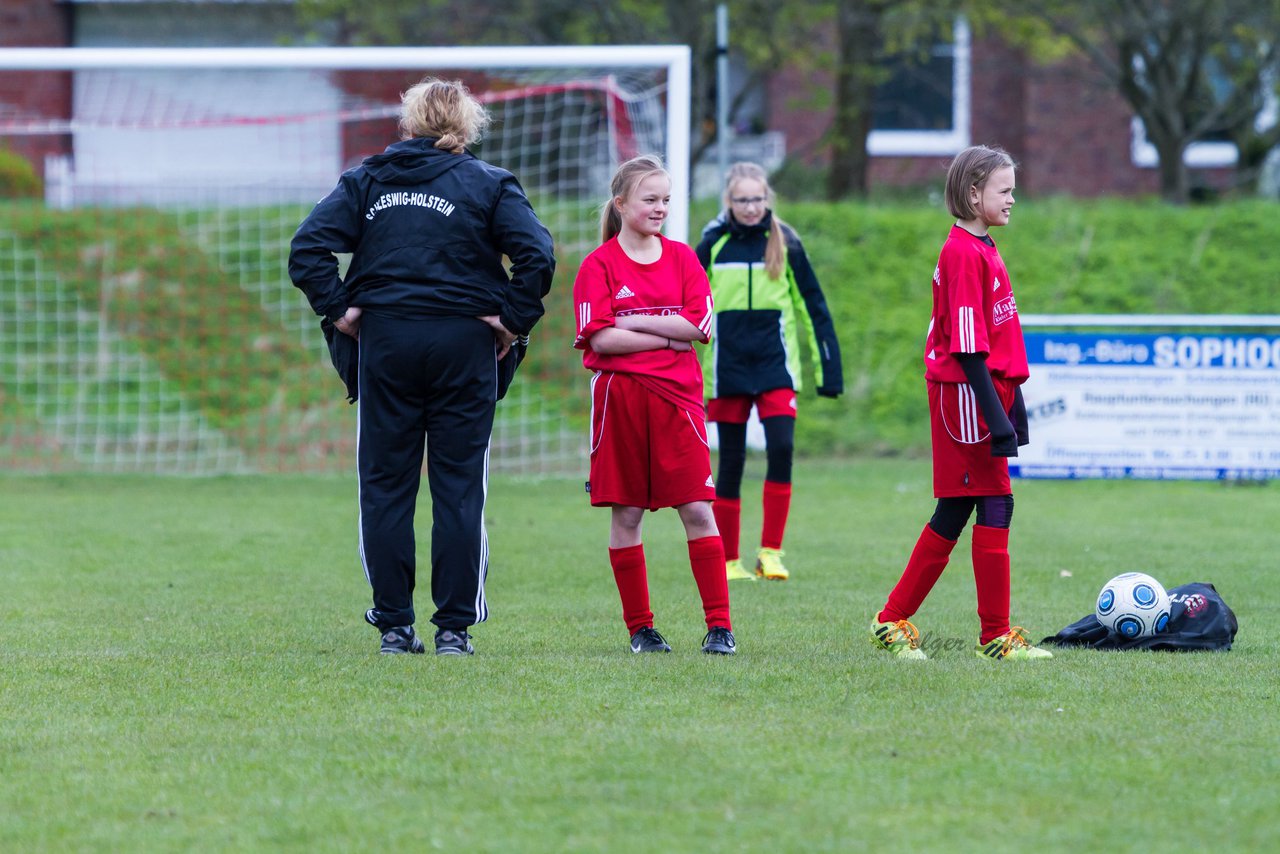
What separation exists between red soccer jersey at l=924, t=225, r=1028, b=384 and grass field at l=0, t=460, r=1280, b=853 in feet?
3.27

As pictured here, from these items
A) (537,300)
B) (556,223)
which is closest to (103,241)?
(556,223)

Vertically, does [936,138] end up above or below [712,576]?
above

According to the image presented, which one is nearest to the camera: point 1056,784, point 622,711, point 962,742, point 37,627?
point 1056,784

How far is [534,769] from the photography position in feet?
A: 13.1

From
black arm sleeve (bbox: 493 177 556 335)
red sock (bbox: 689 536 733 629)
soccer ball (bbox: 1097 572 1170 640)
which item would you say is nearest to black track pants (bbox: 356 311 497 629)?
black arm sleeve (bbox: 493 177 556 335)

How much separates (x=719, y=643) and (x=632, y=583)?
0.37 meters

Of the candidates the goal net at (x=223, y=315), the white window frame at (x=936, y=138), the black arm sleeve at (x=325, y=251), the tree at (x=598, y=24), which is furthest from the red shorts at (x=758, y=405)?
the white window frame at (x=936, y=138)

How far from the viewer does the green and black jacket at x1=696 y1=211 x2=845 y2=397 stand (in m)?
7.98

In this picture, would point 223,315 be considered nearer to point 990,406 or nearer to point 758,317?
point 758,317

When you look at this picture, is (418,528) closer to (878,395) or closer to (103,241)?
(878,395)

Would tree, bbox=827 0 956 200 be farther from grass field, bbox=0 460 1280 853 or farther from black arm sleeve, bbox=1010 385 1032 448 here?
black arm sleeve, bbox=1010 385 1032 448

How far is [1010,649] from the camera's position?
551 centimetres

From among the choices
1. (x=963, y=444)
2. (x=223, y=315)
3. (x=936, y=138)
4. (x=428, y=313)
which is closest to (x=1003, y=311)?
(x=963, y=444)

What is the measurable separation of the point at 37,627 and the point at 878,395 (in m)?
9.81
